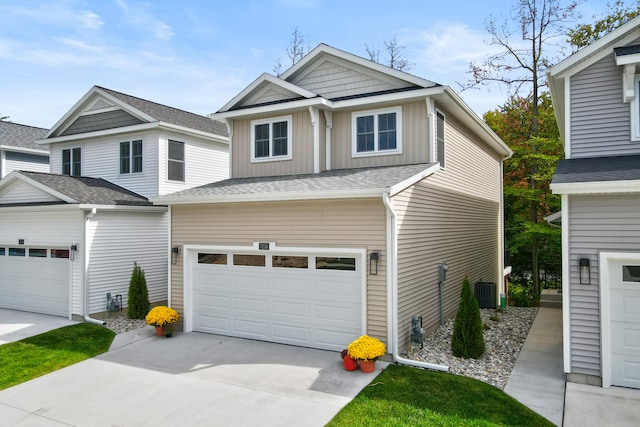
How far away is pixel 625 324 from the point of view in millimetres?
7199

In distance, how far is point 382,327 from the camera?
8.80 m

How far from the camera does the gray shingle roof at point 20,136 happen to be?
66.5 ft

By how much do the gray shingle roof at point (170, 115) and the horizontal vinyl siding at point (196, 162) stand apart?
21.5 inches

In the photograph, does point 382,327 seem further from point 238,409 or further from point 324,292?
point 238,409

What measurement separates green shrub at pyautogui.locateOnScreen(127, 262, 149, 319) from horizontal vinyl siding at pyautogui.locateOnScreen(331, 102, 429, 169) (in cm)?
643

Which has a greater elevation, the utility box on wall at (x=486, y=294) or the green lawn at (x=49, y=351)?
the utility box on wall at (x=486, y=294)

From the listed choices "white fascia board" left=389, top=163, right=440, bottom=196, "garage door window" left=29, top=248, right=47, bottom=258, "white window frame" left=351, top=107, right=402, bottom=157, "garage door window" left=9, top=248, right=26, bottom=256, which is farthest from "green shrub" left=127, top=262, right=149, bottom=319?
"white fascia board" left=389, top=163, right=440, bottom=196

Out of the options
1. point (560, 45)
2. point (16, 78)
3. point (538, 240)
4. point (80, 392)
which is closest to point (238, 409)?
→ point (80, 392)

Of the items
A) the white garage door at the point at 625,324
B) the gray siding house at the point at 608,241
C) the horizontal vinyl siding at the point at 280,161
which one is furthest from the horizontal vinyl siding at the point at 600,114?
the horizontal vinyl siding at the point at 280,161

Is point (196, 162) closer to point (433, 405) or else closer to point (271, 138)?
point (271, 138)

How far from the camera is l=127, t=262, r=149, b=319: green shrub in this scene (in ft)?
41.0

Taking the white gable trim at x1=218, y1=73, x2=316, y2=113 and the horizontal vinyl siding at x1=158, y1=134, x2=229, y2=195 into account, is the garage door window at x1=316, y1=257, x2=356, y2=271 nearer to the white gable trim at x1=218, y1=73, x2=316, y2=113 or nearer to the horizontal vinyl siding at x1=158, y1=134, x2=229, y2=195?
the white gable trim at x1=218, y1=73, x2=316, y2=113

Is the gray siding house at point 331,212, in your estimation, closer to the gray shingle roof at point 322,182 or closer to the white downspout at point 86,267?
the gray shingle roof at point 322,182

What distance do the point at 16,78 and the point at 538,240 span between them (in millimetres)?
22865
